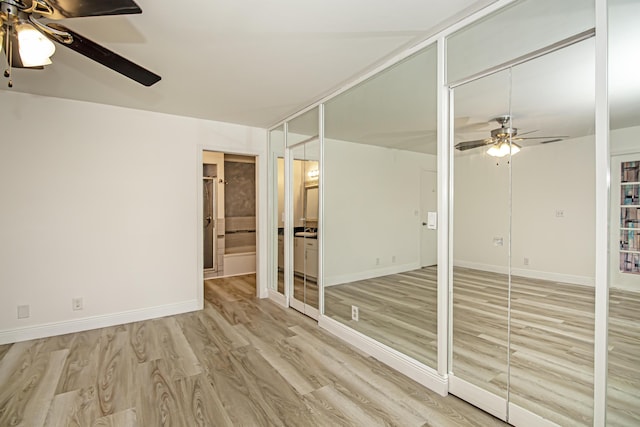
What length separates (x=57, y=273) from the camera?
11.2ft

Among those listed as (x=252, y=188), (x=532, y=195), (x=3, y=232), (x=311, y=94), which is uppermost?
(x=311, y=94)

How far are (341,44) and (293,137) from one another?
1.95 m

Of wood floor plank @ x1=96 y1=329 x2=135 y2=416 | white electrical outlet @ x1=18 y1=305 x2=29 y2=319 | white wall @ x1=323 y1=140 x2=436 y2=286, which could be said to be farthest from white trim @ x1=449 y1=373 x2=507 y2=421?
white electrical outlet @ x1=18 y1=305 x2=29 y2=319

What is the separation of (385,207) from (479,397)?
5.42ft

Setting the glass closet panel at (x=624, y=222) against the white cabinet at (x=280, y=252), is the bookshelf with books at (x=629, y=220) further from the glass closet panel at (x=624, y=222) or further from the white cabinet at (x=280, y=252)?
the white cabinet at (x=280, y=252)

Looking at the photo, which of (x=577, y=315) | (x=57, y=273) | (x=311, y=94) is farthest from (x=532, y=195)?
(x=57, y=273)

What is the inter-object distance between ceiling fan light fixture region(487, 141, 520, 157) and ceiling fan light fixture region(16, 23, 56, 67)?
2.56 metres

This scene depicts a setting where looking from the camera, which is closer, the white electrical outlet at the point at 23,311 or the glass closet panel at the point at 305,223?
the white electrical outlet at the point at 23,311

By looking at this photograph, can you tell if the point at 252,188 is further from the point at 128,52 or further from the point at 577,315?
the point at 577,315

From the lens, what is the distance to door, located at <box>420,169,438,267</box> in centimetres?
236

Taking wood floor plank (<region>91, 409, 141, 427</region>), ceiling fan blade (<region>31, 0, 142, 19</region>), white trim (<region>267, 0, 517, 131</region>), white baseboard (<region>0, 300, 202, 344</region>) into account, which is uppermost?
white trim (<region>267, 0, 517, 131</region>)

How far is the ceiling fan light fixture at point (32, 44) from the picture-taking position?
4.87 ft

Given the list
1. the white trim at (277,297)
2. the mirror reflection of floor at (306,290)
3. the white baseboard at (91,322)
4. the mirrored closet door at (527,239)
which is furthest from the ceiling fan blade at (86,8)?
the white trim at (277,297)

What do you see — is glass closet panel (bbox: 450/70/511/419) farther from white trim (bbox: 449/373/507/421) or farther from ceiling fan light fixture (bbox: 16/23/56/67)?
ceiling fan light fixture (bbox: 16/23/56/67)
